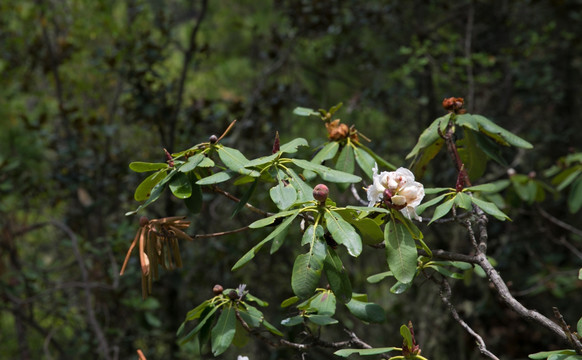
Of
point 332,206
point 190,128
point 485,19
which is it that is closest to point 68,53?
point 190,128

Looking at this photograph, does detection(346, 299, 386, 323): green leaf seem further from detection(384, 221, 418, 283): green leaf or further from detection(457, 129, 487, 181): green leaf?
detection(457, 129, 487, 181): green leaf

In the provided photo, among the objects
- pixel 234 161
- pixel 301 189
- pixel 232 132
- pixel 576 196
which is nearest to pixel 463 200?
pixel 301 189

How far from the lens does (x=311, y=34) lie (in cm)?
364

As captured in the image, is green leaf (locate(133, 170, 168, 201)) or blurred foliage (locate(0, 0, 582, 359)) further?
blurred foliage (locate(0, 0, 582, 359))

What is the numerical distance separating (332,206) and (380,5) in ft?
9.60

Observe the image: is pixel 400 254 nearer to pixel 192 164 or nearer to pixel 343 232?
pixel 343 232

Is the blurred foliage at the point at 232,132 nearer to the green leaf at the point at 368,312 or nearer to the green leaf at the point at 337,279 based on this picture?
the green leaf at the point at 368,312

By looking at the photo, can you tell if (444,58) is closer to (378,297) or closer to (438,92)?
(438,92)

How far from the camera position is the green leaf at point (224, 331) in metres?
1.07

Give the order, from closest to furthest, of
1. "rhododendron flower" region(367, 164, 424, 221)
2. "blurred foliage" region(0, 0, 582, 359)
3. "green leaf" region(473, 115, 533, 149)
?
"rhododendron flower" region(367, 164, 424, 221) → "green leaf" region(473, 115, 533, 149) → "blurred foliage" region(0, 0, 582, 359)

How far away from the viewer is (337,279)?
3.14ft

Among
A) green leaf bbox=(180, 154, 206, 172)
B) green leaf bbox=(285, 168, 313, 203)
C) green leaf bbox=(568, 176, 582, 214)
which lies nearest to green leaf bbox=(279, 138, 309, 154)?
green leaf bbox=(285, 168, 313, 203)

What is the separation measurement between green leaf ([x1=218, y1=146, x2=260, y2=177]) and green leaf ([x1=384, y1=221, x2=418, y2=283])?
0.87 feet

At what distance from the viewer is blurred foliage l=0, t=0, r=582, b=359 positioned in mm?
3018
